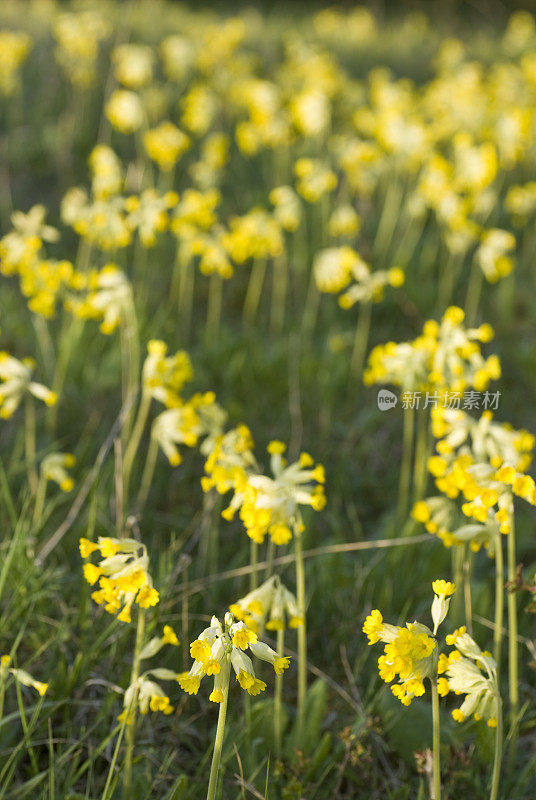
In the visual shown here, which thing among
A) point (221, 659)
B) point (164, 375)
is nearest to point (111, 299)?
point (164, 375)

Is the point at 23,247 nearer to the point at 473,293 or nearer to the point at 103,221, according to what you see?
the point at 103,221

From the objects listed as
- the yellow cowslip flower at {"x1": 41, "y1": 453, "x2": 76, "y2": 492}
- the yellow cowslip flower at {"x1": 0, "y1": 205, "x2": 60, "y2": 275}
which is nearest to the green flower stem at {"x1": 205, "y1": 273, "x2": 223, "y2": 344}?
the yellow cowslip flower at {"x1": 0, "y1": 205, "x2": 60, "y2": 275}

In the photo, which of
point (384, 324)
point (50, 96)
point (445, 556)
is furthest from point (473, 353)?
point (50, 96)

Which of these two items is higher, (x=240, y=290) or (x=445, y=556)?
(x=240, y=290)

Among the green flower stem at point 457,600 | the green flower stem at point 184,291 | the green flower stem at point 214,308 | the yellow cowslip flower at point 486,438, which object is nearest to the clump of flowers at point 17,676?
the yellow cowslip flower at point 486,438

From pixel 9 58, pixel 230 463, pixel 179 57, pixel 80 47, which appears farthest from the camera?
pixel 179 57

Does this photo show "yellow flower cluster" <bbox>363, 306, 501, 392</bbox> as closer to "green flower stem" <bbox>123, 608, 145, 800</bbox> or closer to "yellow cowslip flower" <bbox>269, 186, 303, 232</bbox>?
"green flower stem" <bbox>123, 608, 145, 800</bbox>

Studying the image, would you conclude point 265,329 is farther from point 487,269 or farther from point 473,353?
point 473,353

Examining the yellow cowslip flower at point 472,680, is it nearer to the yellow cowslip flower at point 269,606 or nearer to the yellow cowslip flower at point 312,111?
the yellow cowslip flower at point 269,606
